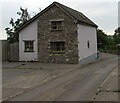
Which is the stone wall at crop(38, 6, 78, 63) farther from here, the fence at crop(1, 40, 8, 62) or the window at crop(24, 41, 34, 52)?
the fence at crop(1, 40, 8, 62)

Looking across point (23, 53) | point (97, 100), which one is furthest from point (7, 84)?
point (23, 53)

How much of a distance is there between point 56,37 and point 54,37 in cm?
24

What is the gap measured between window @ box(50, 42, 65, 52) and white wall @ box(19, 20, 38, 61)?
2155mm

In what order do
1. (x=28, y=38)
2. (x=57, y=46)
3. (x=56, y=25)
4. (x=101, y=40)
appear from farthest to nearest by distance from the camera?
(x=101, y=40) < (x=28, y=38) < (x=56, y=25) < (x=57, y=46)

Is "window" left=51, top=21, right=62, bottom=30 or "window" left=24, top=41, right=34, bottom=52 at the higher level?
"window" left=51, top=21, right=62, bottom=30

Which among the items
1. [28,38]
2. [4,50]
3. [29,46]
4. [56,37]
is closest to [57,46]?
[56,37]

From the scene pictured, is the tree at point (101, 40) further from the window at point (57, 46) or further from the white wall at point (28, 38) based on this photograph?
the window at point (57, 46)

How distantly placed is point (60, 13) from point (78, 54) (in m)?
5.17

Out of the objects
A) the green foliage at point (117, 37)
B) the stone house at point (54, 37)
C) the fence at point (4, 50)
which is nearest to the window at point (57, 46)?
the stone house at point (54, 37)

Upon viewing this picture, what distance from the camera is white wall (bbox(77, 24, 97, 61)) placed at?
28.2 meters

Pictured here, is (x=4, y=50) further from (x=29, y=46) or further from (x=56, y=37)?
(x=56, y=37)

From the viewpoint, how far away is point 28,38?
2998cm

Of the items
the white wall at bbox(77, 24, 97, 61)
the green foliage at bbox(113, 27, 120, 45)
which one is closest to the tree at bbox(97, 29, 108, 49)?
the green foliage at bbox(113, 27, 120, 45)

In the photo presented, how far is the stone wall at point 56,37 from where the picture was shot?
27203mm
